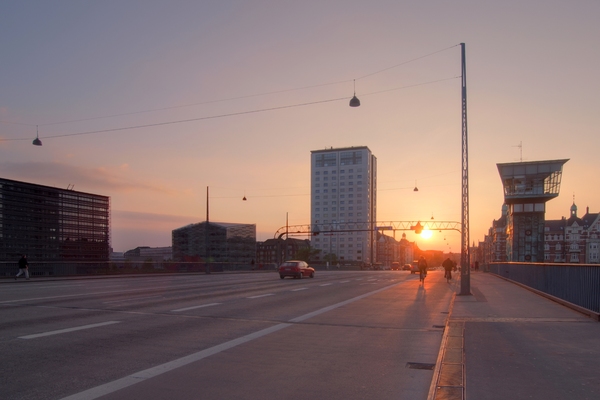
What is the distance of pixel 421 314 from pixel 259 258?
17765 centimetres

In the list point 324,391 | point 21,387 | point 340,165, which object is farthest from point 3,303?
point 340,165

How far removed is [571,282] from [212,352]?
12.0m

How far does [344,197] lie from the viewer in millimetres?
174500

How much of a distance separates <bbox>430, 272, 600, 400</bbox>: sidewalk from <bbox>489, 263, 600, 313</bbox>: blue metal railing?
2.30 ft

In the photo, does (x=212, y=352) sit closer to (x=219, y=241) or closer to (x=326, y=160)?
(x=219, y=241)

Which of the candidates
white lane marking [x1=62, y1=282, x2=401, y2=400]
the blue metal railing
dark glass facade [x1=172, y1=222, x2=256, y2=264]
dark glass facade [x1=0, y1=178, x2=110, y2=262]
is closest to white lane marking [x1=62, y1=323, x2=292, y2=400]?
white lane marking [x1=62, y1=282, x2=401, y2=400]

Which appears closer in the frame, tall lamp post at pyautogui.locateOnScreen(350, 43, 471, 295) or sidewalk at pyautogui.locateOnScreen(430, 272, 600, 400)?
sidewalk at pyautogui.locateOnScreen(430, 272, 600, 400)

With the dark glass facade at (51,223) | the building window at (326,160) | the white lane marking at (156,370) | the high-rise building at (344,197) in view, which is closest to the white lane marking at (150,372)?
the white lane marking at (156,370)

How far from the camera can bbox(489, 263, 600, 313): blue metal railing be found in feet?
41.4

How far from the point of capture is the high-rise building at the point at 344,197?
173125mm

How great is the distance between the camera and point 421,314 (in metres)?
14.7

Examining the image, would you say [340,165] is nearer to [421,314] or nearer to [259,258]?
[259,258]

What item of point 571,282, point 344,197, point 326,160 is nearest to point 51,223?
point 571,282

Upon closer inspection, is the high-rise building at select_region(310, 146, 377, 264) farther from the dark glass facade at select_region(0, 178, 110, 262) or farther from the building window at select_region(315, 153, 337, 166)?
the dark glass facade at select_region(0, 178, 110, 262)
